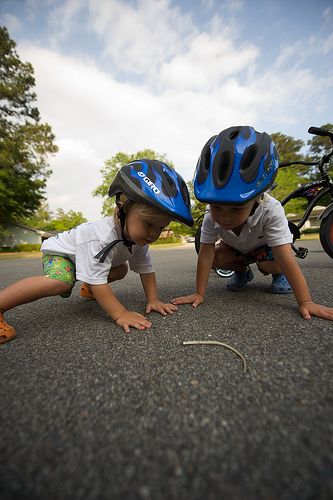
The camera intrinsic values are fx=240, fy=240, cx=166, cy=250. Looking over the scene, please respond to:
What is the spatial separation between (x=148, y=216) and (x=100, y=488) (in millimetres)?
1229

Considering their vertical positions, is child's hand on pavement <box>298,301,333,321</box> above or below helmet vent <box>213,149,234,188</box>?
below

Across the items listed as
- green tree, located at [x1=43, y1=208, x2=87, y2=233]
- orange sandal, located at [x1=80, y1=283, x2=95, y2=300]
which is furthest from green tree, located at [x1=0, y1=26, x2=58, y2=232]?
green tree, located at [x1=43, y1=208, x2=87, y2=233]

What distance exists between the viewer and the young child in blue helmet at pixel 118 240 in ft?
4.70

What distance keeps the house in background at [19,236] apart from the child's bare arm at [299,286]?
125 ft

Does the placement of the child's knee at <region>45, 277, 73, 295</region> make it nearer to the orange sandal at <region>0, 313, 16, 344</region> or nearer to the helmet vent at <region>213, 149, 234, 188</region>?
the orange sandal at <region>0, 313, 16, 344</region>

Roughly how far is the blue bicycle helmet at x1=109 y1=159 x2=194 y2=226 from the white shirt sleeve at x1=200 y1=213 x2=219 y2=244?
13.2 inches

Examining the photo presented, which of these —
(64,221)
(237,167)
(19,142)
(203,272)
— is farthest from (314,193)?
(64,221)

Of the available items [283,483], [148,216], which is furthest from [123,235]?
[283,483]

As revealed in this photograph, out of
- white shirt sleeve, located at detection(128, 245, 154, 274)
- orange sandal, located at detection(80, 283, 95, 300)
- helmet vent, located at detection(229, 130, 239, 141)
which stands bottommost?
orange sandal, located at detection(80, 283, 95, 300)

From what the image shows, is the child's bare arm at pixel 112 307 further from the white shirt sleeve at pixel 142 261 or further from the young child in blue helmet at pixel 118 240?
the white shirt sleeve at pixel 142 261

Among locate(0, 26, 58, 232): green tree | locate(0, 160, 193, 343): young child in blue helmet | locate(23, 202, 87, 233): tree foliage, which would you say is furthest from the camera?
locate(23, 202, 87, 233): tree foliage

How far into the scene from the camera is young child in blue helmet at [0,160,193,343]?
1434 mm

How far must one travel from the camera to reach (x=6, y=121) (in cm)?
1764

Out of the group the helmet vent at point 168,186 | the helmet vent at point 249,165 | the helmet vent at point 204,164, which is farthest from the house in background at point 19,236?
the helmet vent at point 249,165
